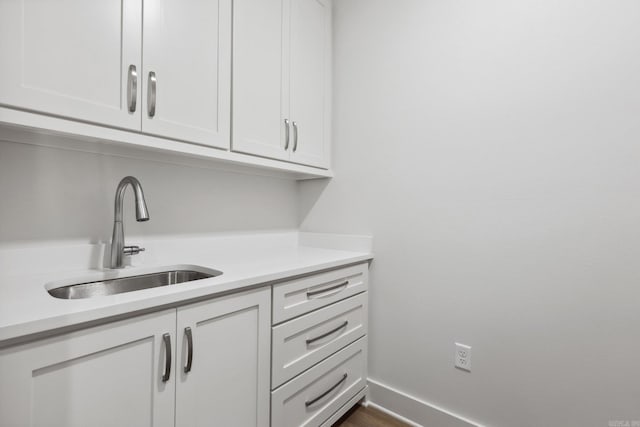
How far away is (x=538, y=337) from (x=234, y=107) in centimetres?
165

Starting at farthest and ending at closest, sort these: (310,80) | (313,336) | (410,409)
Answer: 1. (310,80)
2. (410,409)
3. (313,336)

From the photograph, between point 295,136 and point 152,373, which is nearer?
point 152,373

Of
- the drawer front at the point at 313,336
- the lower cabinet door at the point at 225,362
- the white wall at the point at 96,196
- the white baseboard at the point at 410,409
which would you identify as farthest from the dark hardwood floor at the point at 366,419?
the white wall at the point at 96,196

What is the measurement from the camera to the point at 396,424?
1.55 meters

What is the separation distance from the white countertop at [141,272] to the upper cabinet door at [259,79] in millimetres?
562

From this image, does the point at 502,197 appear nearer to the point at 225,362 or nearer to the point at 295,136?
the point at 295,136

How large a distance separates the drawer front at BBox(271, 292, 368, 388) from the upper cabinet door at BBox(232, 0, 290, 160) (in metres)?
0.82

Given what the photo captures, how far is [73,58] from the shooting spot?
0.93 metres

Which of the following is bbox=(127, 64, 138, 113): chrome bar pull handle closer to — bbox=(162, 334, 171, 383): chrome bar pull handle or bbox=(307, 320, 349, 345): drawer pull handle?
bbox=(162, 334, 171, 383): chrome bar pull handle

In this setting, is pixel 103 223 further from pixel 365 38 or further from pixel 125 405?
pixel 365 38

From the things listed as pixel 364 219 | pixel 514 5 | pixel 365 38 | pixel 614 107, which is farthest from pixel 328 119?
pixel 614 107

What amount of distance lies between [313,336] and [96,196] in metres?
1.09

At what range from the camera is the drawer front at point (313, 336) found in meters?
1.18

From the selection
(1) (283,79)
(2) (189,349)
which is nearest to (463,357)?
(2) (189,349)
